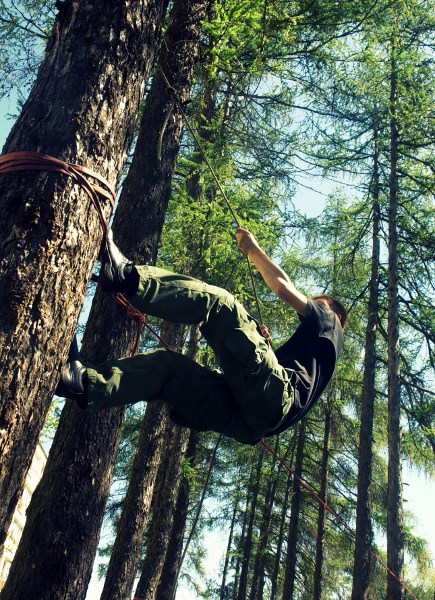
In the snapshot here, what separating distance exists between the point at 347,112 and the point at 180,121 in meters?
8.81

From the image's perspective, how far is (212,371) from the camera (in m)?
3.84

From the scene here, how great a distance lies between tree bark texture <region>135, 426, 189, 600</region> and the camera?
9.69 meters

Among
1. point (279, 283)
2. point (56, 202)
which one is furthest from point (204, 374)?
point (56, 202)

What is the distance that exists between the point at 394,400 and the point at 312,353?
8.12 m

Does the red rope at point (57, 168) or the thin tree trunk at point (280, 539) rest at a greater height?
the thin tree trunk at point (280, 539)

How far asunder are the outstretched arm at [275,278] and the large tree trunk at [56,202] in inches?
53.1

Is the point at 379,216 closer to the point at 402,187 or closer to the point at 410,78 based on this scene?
the point at 402,187

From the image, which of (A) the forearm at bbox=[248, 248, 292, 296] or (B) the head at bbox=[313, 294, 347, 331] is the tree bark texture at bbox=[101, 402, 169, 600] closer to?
(B) the head at bbox=[313, 294, 347, 331]

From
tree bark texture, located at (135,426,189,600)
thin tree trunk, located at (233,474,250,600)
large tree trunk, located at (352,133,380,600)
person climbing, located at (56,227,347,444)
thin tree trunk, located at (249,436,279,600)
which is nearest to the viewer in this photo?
person climbing, located at (56,227,347,444)

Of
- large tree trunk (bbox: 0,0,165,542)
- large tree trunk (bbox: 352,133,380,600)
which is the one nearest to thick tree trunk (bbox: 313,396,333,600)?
large tree trunk (bbox: 352,133,380,600)

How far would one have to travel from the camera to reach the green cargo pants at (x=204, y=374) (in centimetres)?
336

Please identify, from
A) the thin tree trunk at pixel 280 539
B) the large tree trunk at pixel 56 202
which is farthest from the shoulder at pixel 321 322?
the thin tree trunk at pixel 280 539

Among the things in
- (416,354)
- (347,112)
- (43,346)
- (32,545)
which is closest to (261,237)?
(347,112)

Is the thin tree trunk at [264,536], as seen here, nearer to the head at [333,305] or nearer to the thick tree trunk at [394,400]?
the thick tree trunk at [394,400]
